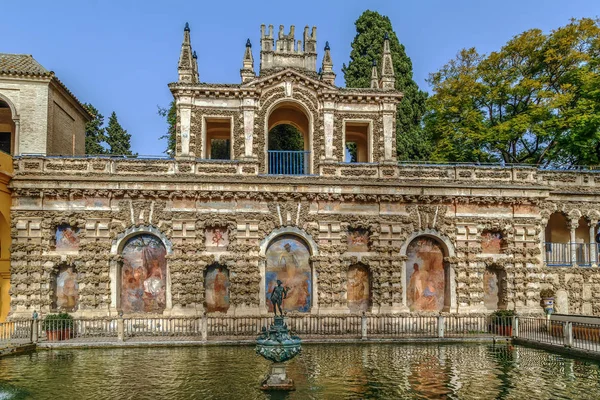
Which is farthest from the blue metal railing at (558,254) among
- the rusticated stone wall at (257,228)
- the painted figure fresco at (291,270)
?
the painted figure fresco at (291,270)

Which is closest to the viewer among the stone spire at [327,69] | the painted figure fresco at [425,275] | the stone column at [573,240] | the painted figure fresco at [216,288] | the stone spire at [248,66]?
the painted figure fresco at [216,288]

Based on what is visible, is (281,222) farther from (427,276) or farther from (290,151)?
(427,276)

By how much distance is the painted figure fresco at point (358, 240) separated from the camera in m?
29.1

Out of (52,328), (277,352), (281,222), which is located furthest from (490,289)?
A: (52,328)

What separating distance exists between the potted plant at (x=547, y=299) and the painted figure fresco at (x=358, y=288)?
372 inches

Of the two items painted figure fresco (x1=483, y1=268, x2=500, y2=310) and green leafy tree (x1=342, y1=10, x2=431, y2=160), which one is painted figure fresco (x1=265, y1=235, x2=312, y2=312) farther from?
green leafy tree (x1=342, y1=10, x2=431, y2=160)

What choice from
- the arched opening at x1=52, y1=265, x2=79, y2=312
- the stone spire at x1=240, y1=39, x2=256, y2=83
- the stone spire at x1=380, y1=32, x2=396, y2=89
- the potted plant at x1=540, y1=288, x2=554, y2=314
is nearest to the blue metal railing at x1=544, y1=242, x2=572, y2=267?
the potted plant at x1=540, y1=288, x2=554, y2=314

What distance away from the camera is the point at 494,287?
29984 mm

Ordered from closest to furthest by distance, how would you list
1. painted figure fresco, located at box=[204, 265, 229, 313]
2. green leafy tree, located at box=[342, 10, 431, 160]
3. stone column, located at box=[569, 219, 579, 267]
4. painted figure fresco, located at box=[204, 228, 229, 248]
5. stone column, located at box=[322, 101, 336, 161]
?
1. painted figure fresco, located at box=[204, 265, 229, 313]
2. painted figure fresco, located at box=[204, 228, 229, 248]
3. stone column, located at box=[322, 101, 336, 161]
4. stone column, located at box=[569, 219, 579, 267]
5. green leafy tree, located at box=[342, 10, 431, 160]

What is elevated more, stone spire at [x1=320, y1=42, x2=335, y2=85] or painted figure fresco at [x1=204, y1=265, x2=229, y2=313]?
stone spire at [x1=320, y1=42, x2=335, y2=85]

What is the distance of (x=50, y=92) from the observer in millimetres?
30594

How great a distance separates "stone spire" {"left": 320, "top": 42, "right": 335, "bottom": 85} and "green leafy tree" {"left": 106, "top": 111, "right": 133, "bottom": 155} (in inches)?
1228

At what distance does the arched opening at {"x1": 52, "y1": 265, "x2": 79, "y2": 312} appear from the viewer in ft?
90.1

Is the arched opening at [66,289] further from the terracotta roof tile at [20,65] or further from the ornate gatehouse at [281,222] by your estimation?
the terracotta roof tile at [20,65]
